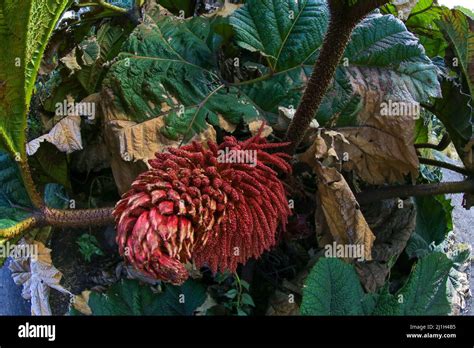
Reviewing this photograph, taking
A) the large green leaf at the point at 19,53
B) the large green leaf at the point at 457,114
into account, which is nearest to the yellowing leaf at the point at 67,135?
the large green leaf at the point at 19,53

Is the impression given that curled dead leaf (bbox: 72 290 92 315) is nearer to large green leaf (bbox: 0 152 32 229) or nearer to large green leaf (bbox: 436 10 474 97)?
large green leaf (bbox: 0 152 32 229)

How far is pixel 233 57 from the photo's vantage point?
40.1 inches

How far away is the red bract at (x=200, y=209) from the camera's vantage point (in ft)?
2.04

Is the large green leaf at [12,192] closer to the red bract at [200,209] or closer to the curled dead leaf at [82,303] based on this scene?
the curled dead leaf at [82,303]

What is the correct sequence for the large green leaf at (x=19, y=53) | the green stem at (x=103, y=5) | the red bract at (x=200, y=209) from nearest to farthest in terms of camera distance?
the red bract at (x=200, y=209) → the large green leaf at (x=19, y=53) → the green stem at (x=103, y=5)

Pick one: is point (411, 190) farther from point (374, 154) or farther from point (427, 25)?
point (427, 25)

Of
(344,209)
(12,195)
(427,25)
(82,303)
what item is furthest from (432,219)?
(12,195)

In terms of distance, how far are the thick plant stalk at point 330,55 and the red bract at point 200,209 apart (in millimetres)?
56

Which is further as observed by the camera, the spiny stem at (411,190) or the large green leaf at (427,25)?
the large green leaf at (427,25)

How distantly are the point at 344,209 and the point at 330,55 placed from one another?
24 centimetres

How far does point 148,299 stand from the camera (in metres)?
0.98

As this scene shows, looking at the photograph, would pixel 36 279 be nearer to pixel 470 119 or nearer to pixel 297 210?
pixel 297 210
